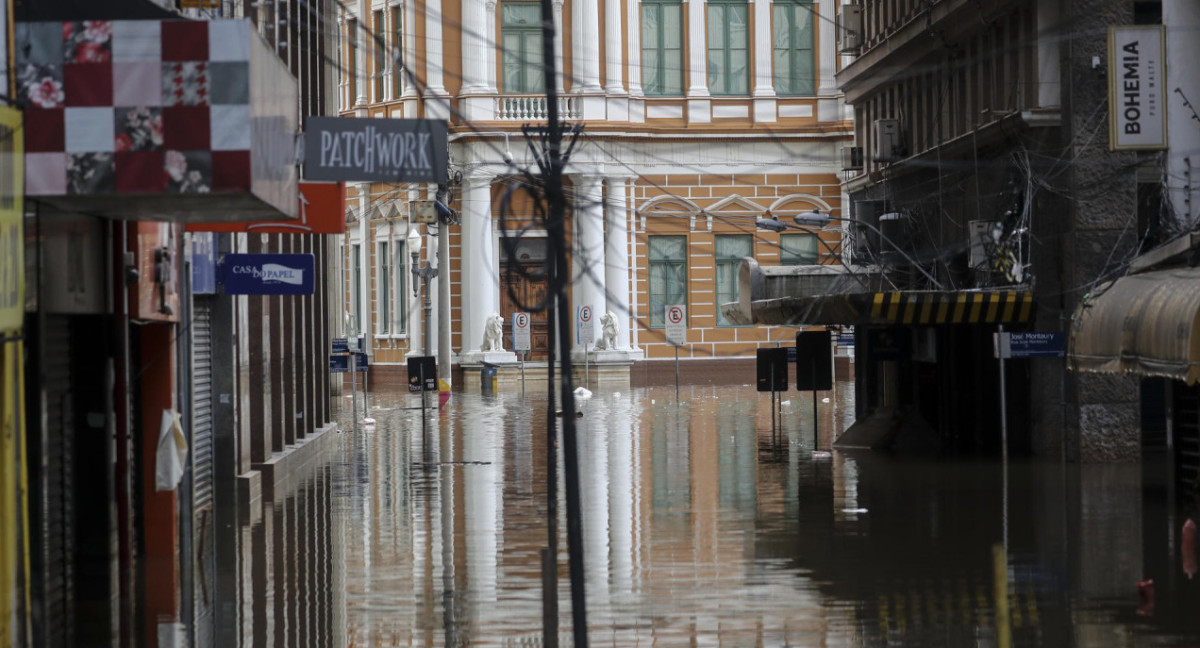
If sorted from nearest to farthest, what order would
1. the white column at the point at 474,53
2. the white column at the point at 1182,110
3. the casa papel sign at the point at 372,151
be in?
the casa papel sign at the point at 372,151, the white column at the point at 1182,110, the white column at the point at 474,53

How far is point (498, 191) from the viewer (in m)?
57.6

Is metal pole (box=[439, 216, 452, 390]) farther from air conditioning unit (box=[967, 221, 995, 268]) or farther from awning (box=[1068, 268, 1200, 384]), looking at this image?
awning (box=[1068, 268, 1200, 384])

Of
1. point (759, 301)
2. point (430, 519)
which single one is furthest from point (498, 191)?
point (430, 519)

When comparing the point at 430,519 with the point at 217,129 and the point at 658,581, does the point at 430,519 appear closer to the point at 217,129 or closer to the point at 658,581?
the point at 658,581

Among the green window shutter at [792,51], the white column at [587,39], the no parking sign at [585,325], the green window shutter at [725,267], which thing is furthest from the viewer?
the green window shutter at [792,51]

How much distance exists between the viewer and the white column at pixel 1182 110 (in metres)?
24.1

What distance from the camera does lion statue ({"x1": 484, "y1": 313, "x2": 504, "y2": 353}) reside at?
2185 inches

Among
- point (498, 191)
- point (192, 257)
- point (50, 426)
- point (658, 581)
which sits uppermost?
point (498, 191)

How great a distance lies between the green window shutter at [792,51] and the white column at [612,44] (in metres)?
5.13

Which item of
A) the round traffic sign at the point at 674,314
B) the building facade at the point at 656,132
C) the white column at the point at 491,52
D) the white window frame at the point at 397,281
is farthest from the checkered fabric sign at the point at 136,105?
the white window frame at the point at 397,281

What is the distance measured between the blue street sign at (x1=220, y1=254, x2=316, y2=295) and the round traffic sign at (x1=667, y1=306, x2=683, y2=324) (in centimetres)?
3223

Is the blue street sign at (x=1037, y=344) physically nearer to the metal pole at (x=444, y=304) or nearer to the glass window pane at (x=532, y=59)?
the metal pole at (x=444, y=304)

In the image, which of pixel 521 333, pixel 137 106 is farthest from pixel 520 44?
pixel 137 106

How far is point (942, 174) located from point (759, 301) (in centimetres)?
399
